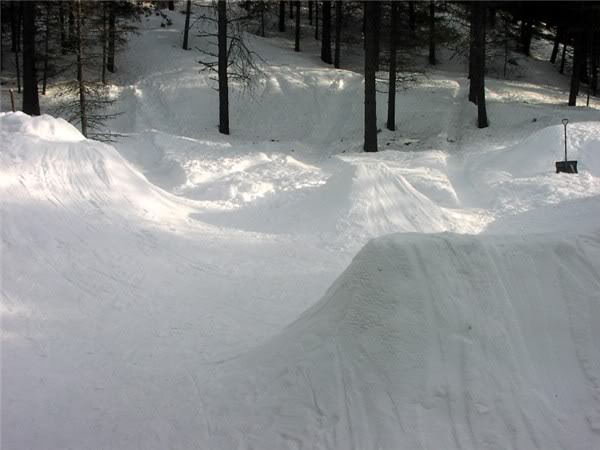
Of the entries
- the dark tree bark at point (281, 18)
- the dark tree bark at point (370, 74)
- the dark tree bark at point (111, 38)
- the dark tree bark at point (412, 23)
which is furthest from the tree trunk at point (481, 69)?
the dark tree bark at point (281, 18)

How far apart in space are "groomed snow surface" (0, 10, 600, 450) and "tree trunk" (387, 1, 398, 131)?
795cm

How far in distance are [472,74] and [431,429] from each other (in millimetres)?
22294

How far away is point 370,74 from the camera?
18484 mm

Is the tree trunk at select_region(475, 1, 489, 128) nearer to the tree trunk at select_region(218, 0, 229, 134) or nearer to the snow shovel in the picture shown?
the snow shovel

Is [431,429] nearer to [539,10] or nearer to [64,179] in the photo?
[64,179]

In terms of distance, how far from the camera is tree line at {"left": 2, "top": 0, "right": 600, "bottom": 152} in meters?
19.0

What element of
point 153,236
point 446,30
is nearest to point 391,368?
point 153,236

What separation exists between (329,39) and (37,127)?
71.7 ft

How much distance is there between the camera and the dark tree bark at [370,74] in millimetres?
18141

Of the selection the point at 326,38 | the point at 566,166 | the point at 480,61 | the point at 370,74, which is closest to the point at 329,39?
the point at 326,38

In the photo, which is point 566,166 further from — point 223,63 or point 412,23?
point 412,23

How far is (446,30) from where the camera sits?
26656mm

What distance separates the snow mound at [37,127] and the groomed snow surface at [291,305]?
0.18 feet

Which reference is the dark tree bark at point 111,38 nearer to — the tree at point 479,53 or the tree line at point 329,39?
the tree line at point 329,39
